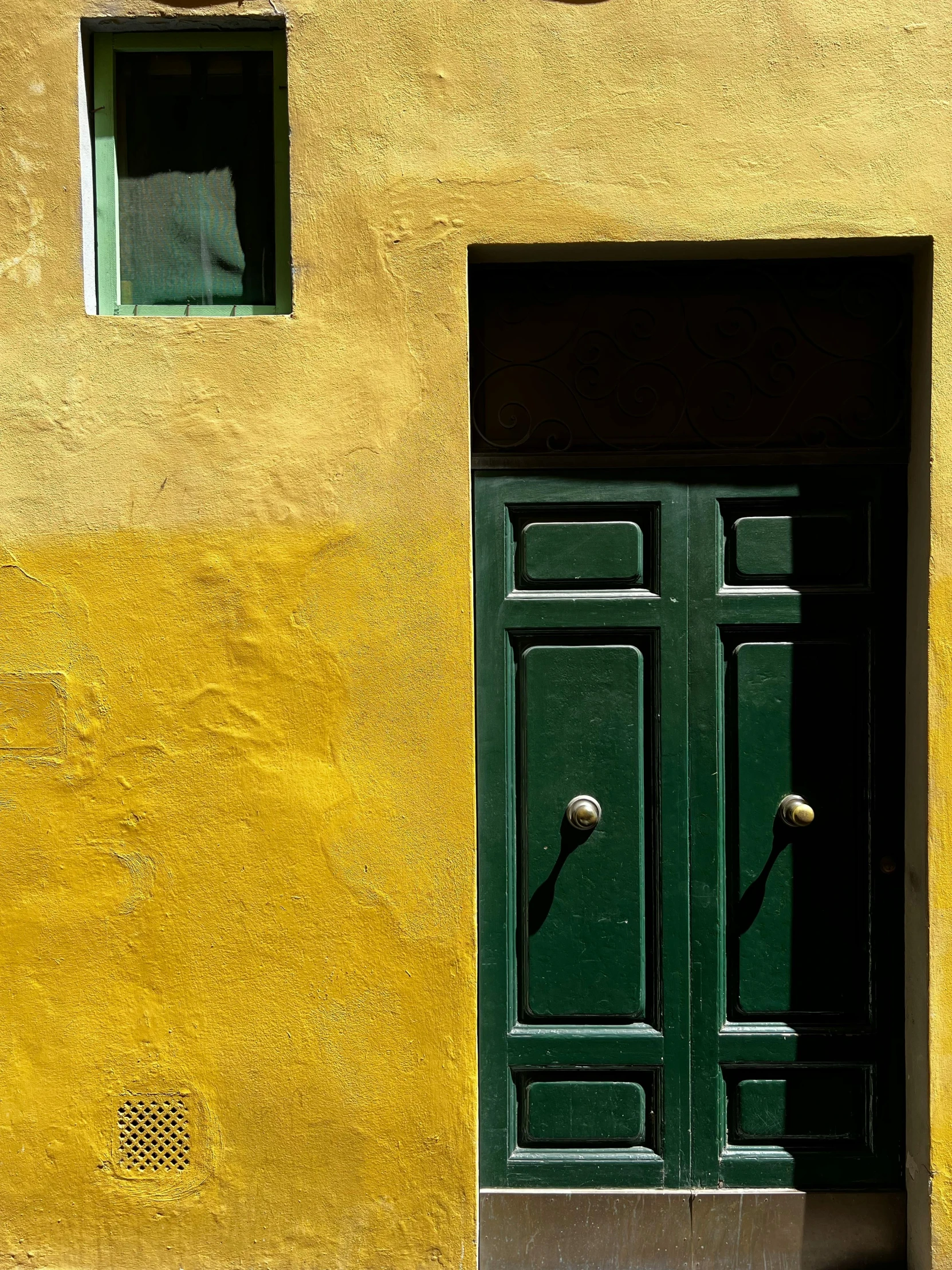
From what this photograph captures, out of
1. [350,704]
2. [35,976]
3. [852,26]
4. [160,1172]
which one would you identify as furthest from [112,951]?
[852,26]

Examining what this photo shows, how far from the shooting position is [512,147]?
10.2 ft

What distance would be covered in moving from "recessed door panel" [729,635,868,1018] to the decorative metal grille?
688 mm

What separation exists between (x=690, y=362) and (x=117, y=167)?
189 centimetres

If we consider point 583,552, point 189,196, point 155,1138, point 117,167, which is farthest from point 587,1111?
point 117,167

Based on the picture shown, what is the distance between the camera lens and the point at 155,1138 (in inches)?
127

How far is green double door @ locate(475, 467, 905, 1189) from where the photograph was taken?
3.34 m

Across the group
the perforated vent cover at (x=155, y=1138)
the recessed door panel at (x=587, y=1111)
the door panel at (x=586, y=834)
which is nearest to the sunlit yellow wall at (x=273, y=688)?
the perforated vent cover at (x=155, y=1138)

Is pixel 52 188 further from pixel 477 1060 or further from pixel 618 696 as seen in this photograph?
pixel 477 1060

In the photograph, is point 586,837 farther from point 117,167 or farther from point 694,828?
point 117,167

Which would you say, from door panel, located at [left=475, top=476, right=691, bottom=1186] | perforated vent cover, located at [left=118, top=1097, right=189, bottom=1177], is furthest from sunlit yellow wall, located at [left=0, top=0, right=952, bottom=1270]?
door panel, located at [left=475, top=476, right=691, bottom=1186]

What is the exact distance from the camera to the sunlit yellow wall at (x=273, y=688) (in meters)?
A: 3.15

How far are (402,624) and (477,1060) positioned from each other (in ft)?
4.47

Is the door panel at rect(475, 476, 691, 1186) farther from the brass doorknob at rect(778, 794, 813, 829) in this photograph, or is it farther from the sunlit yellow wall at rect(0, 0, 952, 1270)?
the brass doorknob at rect(778, 794, 813, 829)

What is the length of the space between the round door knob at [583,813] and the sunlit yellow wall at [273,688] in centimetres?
36
